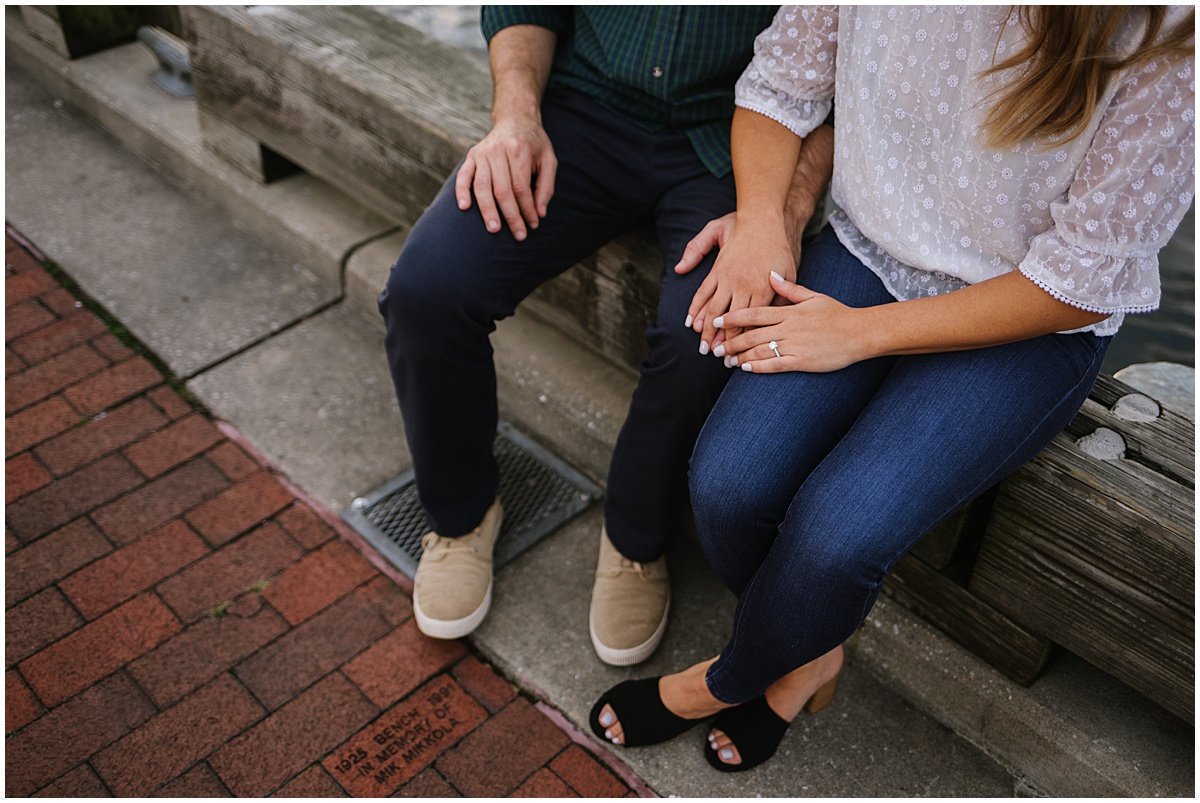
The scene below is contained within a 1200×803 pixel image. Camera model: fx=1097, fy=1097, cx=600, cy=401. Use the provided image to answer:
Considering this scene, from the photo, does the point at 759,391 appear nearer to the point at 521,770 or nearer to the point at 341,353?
the point at 521,770

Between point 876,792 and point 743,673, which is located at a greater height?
point 743,673

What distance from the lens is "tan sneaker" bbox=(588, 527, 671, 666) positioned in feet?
6.79

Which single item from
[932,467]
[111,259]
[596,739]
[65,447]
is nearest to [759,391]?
[932,467]

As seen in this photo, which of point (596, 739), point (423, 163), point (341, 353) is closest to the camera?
point (596, 739)

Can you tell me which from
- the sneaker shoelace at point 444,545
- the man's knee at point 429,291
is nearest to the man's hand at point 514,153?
the man's knee at point 429,291

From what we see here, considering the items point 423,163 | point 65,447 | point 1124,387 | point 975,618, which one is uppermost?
point 1124,387

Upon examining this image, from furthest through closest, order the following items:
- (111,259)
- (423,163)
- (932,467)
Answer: (111,259)
(423,163)
(932,467)

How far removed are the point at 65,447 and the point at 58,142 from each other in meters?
1.47

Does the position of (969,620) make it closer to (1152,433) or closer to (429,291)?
(1152,433)

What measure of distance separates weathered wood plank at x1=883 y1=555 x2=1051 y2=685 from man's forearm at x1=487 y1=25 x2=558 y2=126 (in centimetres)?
109

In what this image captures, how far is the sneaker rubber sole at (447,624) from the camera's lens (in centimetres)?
210

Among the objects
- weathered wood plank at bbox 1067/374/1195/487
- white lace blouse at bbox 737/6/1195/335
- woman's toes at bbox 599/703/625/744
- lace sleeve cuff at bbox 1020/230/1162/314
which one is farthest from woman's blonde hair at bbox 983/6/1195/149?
woman's toes at bbox 599/703/625/744

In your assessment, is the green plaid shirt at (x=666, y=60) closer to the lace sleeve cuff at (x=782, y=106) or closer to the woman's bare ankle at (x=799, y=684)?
the lace sleeve cuff at (x=782, y=106)

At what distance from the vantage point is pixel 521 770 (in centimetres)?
193
